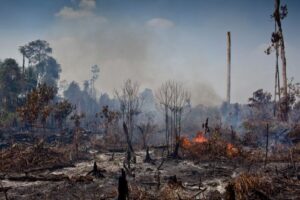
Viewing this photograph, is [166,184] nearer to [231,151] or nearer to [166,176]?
[166,176]

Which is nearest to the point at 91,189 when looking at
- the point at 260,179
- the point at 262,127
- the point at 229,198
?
the point at 229,198

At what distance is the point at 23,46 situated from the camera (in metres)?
60.4

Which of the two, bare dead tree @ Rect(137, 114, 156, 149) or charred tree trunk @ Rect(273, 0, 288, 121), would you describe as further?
bare dead tree @ Rect(137, 114, 156, 149)

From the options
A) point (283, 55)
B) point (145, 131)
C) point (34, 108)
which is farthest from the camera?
point (145, 131)

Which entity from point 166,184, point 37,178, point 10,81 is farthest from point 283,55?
point 10,81

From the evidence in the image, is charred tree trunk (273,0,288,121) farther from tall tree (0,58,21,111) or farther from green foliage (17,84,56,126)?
tall tree (0,58,21,111)

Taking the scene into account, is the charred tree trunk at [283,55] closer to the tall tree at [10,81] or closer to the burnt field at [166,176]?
the burnt field at [166,176]

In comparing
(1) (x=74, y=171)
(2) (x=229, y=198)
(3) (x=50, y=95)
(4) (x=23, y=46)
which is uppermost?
(4) (x=23, y=46)

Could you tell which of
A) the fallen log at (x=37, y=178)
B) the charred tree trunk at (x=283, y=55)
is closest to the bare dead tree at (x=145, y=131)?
the fallen log at (x=37, y=178)

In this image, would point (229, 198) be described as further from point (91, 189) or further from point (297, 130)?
point (297, 130)

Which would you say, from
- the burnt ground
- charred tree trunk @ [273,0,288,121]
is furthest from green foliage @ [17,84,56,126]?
charred tree trunk @ [273,0,288,121]

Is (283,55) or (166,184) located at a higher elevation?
(283,55)

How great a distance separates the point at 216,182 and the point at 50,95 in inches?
704

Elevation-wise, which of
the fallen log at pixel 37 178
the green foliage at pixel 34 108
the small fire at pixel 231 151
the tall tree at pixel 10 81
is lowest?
the fallen log at pixel 37 178
